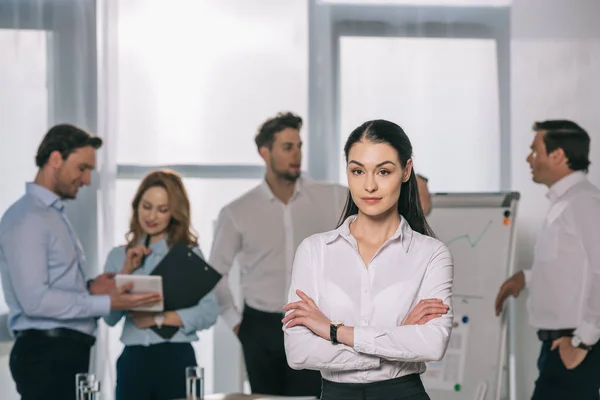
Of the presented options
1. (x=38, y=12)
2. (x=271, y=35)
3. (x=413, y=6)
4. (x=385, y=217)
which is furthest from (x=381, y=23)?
(x=385, y=217)

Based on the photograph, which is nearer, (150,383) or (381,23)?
(150,383)

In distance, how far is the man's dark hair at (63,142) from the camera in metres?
4.46

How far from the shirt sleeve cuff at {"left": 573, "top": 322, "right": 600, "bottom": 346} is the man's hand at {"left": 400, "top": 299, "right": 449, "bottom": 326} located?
7.35 feet

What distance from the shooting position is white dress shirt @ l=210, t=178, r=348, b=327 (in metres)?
4.79

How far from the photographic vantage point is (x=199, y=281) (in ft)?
14.5

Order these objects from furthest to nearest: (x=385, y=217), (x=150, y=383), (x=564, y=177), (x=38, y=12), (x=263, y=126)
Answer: (x=38, y=12), (x=263, y=126), (x=564, y=177), (x=150, y=383), (x=385, y=217)

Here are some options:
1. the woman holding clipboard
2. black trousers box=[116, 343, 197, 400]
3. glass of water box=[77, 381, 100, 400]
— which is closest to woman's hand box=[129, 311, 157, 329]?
the woman holding clipboard

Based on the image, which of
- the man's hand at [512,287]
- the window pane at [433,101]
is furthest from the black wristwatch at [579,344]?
the window pane at [433,101]

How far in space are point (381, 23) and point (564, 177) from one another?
1707 mm

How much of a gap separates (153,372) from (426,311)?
243 centimetres

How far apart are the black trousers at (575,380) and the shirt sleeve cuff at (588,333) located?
14 cm

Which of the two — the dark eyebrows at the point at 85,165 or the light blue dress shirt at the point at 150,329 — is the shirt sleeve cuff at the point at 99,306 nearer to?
the light blue dress shirt at the point at 150,329

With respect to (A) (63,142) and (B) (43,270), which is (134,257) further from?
(A) (63,142)

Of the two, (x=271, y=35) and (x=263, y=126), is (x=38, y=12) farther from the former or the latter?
(x=263, y=126)
